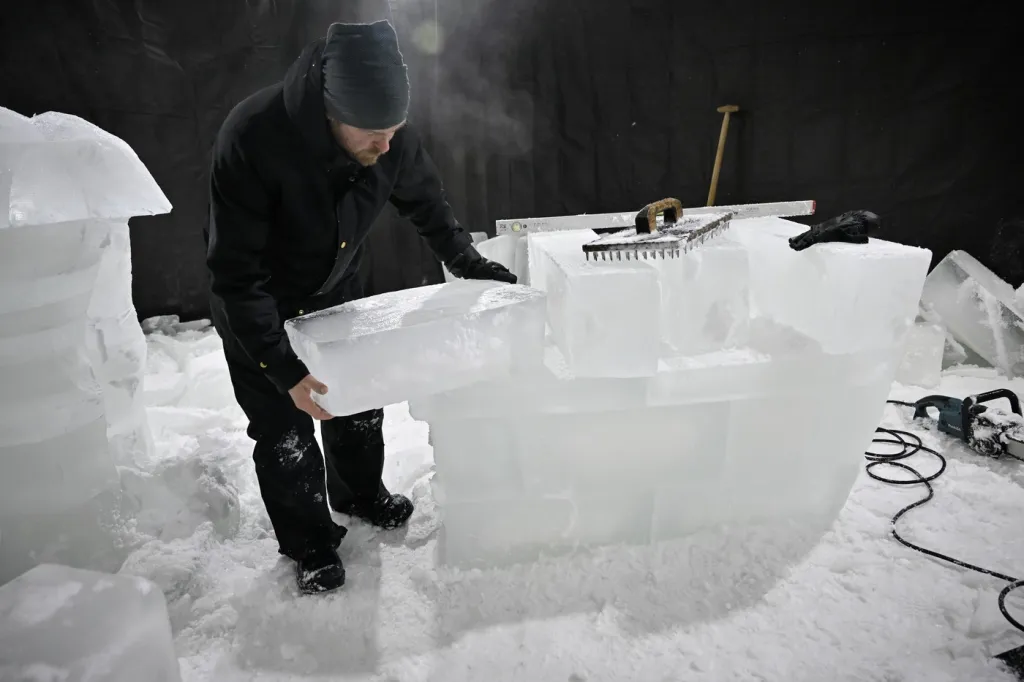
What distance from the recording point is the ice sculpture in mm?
1735

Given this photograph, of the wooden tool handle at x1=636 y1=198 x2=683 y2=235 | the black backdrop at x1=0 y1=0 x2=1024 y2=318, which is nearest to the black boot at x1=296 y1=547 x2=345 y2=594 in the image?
the wooden tool handle at x1=636 y1=198 x2=683 y2=235

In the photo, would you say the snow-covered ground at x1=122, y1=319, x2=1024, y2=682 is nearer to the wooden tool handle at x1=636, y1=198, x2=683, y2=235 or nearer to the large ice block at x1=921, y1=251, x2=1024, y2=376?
the wooden tool handle at x1=636, y1=198, x2=683, y2=235

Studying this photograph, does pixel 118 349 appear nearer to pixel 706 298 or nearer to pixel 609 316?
pixel 609 316

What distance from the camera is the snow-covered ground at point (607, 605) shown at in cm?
158

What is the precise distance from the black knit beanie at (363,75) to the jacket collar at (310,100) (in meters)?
0.03

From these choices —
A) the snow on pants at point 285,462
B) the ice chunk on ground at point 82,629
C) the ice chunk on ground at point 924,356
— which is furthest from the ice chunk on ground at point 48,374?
the ice chunk on ground at point 924,356

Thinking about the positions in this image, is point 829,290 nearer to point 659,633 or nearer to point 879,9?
point 659,633

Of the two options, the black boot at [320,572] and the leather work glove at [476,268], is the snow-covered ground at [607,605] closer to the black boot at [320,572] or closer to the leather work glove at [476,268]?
the black boot at [320,572]

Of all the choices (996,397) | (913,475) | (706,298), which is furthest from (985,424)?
(706,298)

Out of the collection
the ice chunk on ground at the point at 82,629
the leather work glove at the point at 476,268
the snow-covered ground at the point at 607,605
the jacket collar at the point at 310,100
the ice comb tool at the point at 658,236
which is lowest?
the snow-covered ground at the point at 607,605

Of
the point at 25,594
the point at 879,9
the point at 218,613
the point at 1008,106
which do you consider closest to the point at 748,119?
the point at 879,9

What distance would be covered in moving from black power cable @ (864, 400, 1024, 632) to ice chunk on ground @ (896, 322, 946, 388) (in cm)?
32

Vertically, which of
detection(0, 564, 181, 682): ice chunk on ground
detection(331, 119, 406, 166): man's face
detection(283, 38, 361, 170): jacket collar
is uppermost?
detection(283, 38, 361, 170): jacket collar

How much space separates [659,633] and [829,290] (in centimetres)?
109
